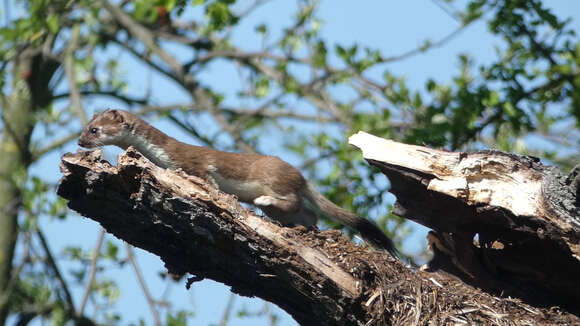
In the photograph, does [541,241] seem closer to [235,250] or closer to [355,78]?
[235,250]

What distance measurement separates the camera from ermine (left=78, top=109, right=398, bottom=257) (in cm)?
608

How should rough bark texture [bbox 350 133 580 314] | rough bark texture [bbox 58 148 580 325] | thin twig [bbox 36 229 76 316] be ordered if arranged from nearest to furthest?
rough bark texture [bbox 58 148 580 325], rough bark texture [bbox 350 133 580 314], thin twig [bbox 36 229 76 316]

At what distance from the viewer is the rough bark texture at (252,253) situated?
4137 millimetres

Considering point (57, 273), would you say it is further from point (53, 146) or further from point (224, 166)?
point (224, 166)

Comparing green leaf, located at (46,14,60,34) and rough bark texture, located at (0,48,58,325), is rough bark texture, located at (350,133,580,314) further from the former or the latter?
rough bark texture, located at (0,48,58,325)

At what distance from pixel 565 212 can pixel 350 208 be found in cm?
322

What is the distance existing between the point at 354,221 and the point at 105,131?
217 centimetres

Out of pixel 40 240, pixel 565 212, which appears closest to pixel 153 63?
pixel 40 240

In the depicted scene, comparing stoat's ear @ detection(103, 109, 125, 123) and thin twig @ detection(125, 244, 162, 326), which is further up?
stoat's ear @ detection(103, 109, 125, 123)

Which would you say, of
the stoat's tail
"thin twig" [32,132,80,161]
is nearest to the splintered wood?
the stoat's tail

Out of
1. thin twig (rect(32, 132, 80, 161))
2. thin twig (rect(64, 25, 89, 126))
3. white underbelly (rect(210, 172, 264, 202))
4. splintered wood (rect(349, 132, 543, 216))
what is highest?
splintered wood (rect(349, 132, 543, 216))

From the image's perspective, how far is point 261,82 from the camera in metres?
9.26

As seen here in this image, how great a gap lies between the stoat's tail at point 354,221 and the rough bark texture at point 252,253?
3.11 ft

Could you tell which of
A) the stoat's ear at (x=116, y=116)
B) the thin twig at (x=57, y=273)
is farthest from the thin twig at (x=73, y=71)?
the stoat's ear at (x=116, y=116)
